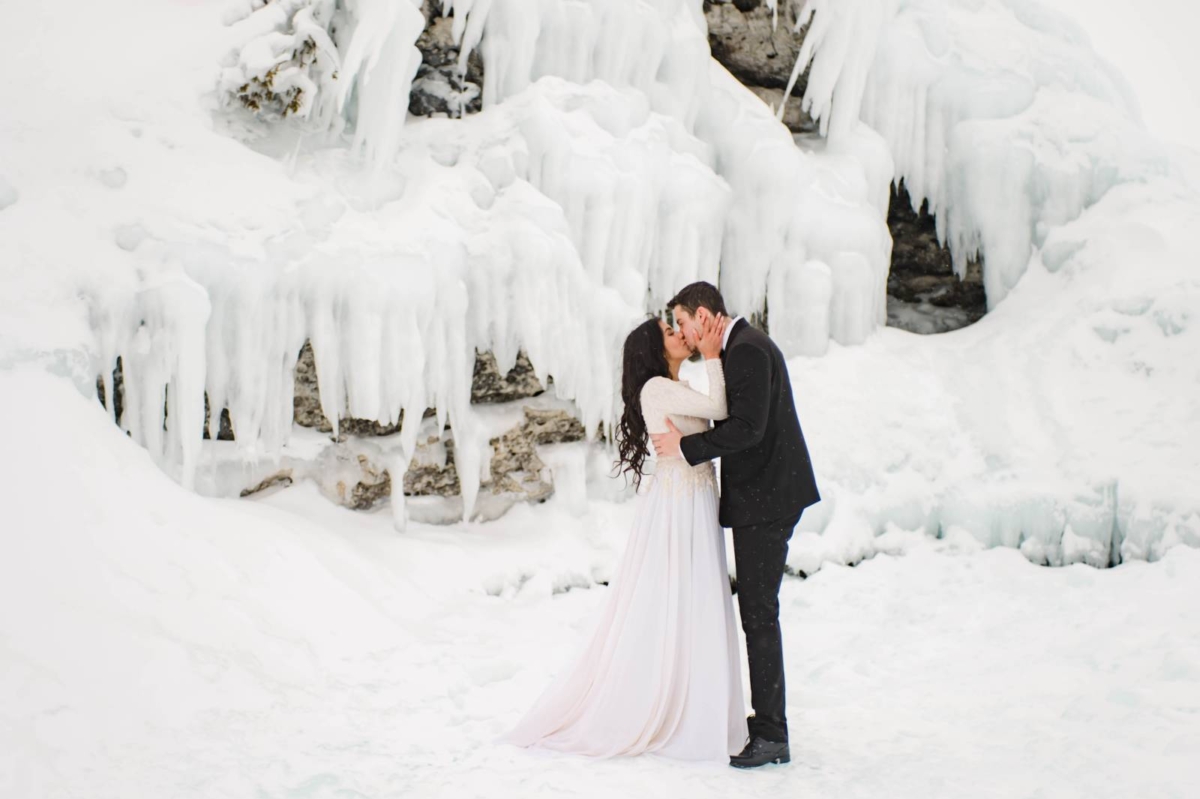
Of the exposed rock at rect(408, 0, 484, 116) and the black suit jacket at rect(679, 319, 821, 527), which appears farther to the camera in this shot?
the exposed rock at rect(408, 0, 484, 116)

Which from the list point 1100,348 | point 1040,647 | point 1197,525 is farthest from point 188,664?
point 1100,348

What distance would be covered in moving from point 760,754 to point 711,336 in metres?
1.37

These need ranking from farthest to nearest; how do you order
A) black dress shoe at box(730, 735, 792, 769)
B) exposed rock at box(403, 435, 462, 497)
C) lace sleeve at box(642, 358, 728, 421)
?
exposed rock at box(403, 435, 462, 497) → lace sleeve at box(642, 358, 728, 421) → black dress shoe at box(730, 735, 792, 769)

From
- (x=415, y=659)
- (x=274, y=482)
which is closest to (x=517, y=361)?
(x=274, y=482)

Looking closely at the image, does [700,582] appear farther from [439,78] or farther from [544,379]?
[439,78]

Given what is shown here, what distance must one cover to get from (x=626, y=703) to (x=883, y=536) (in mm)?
3255

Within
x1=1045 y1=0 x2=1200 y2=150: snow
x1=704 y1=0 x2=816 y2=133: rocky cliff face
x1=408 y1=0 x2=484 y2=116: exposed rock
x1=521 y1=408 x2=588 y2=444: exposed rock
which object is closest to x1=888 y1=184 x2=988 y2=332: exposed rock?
x1=704 y1=0 x2=816 y2=133: rocky cliff face

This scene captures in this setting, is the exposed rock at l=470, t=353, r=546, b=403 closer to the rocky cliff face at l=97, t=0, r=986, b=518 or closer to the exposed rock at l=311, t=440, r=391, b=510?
the rocky cliff face at l=97, t=0, r=986, b=518

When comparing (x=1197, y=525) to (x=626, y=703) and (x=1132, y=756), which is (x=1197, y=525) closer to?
(x=1132, y=756)

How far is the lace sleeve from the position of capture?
3.07 metres

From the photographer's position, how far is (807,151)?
712cm

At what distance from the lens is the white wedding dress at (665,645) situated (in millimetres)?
2943

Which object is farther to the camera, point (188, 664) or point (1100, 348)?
point (1100, 348)

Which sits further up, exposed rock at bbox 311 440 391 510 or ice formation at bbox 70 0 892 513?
ice formation at bbox 70 0 892 513
